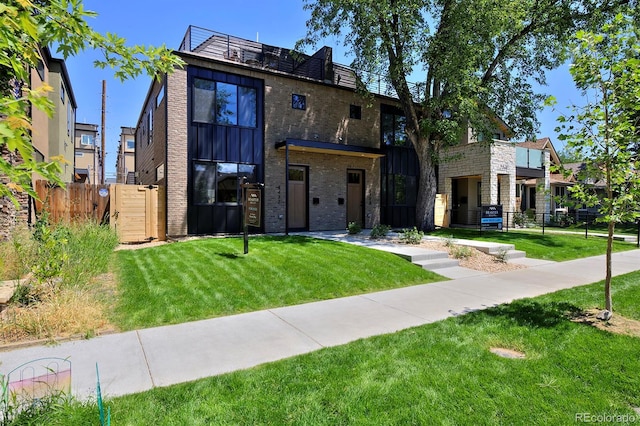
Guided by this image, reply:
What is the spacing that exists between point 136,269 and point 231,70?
8.59 m

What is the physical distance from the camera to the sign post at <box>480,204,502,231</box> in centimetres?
1544

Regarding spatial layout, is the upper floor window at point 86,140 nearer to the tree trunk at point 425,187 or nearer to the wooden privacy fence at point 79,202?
the wooden privacy fence at point 79,202

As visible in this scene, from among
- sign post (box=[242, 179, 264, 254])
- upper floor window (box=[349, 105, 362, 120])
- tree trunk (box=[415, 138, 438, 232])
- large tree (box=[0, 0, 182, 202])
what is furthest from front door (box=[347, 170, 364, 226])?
large tree (box=[0, 0, 182, 202])

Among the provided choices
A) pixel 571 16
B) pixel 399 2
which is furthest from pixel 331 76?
pixel 571 16

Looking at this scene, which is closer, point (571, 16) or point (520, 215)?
point (571, 16)

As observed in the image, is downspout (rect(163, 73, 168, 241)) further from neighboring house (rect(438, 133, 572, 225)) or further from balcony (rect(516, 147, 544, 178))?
balcony (rect(516, 147, 544, 178))

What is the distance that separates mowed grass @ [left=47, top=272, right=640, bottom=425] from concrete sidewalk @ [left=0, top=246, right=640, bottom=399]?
38 cm

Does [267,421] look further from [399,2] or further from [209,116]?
[399,2]

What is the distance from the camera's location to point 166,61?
116 inches

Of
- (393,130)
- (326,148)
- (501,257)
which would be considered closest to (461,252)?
(501,257)

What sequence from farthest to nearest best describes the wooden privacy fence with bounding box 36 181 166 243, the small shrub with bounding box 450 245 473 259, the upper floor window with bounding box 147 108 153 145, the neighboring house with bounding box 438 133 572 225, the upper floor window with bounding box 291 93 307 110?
the neighboring house with bounding box 438 133 572 225 → the upper floor window with bounding box 147 108 153 145 → the upper floor window with bounding box 291 93 307 110 → the wooden privacy fence with bounding box 36 181 166 243 → the small shrub with bounding box 450 245 473 259

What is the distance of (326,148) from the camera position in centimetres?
1434

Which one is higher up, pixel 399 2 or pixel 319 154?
pixel 399 2

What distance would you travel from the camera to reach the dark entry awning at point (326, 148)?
1355 cm
